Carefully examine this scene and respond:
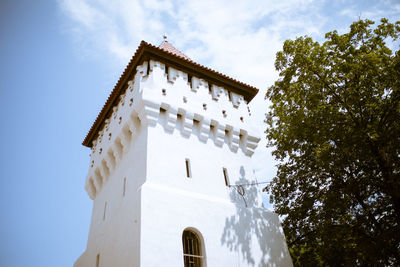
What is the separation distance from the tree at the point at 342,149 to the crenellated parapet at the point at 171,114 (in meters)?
1.92

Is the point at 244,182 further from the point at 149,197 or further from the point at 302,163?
the point at 149,197

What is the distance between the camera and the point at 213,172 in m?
10.2

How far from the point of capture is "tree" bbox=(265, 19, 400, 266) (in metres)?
8.88

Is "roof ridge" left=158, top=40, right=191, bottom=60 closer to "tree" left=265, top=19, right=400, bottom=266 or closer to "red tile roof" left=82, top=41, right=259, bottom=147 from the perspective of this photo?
"red tile roof" left=82, top=41, right=259, bottom=147

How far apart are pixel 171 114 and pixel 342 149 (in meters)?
5.74

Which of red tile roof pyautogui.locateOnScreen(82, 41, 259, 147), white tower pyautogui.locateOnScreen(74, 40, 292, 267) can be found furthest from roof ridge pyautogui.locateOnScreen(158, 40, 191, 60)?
white tower pyautogui.locateOnScreen(74, 40, 292, 267)

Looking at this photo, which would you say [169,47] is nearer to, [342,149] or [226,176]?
[226,176]

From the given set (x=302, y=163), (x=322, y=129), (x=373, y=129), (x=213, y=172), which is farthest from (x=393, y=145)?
(x=213, y=172)

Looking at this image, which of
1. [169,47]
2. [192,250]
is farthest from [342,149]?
[169,47]

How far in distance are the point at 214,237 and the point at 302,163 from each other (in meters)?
4.90

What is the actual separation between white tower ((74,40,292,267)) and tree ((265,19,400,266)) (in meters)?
1.55

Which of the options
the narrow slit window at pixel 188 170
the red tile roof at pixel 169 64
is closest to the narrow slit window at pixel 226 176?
the narrow slit window at pixel 188 170

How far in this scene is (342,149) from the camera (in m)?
9.26

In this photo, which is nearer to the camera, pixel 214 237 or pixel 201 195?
pixel 214 237
